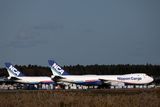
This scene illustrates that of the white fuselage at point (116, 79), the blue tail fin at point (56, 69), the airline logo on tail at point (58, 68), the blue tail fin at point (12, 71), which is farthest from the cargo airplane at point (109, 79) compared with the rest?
the blue tail fin at point (12, 71)

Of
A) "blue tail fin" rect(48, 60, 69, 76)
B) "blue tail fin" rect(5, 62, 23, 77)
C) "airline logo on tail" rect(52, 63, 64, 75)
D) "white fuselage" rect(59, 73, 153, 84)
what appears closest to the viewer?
"white fuselage" rect(59, 73, 153, 84)

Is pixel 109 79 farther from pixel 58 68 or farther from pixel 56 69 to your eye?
pixel 56 69

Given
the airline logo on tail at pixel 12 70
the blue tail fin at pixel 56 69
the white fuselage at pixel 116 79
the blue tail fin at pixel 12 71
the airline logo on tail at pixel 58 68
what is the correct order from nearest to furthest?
the white fuselage at pixel 116 79
the blue tail fin at pixel 56 69
the airline logo on tail at pixel 58 68
the blue tail fin at pixel 12 71
the airline logo on tail at pixel 12 70

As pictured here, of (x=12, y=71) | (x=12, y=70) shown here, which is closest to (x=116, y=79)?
(x=12, y=71)

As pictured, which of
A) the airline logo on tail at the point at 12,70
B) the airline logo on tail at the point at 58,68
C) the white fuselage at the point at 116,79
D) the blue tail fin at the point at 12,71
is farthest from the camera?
the airline logo on tail at the point at 12,70

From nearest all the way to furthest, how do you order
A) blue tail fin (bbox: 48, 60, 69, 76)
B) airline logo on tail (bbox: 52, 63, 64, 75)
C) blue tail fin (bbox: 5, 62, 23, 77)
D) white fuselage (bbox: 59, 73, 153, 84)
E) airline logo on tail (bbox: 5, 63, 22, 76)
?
1. white fuselage (bbox: 59, 73, 153, 84)
2. blue tail fin (bbox: 48, 60, 69, 76)
3. airline logo on tail (bbox: 52, 63, 64, 75)
4. blue tail fin (bbox: 5, 62, 23, 77)
5. airline logo on tail (bbox: 5, 63, 22, 76)

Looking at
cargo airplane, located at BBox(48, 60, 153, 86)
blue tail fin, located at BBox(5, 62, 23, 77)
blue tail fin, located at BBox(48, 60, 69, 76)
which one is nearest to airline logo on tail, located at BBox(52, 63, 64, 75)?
blue tail fin, located at BBox(48, 60, 69, 76)

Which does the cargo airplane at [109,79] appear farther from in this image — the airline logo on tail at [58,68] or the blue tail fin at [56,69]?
the airline logo on tail at [58,68]

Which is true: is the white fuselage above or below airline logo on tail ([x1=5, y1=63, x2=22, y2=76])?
below

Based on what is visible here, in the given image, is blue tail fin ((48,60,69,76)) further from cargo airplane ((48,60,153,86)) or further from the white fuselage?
the white fuselage

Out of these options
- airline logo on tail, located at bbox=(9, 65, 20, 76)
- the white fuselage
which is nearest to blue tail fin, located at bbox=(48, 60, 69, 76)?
the white fuselage

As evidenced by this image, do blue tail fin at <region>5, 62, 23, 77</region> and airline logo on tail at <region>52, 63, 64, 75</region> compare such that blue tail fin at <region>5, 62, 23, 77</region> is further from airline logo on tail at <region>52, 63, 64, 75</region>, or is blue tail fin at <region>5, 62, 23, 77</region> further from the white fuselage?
the white fuselage

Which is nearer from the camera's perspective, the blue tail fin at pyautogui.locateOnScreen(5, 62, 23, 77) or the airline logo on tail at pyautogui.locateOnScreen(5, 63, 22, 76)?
the blue tail fin at pyautogui.locateOnScreen(5, 62, 23, 77)

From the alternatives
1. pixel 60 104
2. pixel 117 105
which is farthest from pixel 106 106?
pixel 60 104
